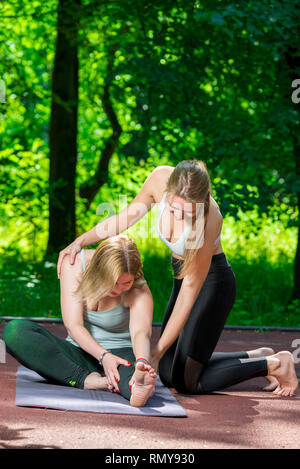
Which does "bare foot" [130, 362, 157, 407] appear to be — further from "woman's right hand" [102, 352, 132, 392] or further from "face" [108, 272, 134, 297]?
"face" [108, 272, 134, 297]

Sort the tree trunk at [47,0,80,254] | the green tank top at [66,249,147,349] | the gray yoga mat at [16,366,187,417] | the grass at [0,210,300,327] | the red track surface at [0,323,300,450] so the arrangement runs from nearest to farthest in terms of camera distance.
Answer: the red track surface at [0,323,300,450]
the gray yoga mat at [16,366,187,417]
the green tank top at [66,249,147,349]
the grass at [0,210,300,327]
the tree trunk at [47,0,80,254]

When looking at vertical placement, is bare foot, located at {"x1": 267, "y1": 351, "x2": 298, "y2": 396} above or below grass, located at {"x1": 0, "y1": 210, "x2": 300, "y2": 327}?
above

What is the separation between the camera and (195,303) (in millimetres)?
5047

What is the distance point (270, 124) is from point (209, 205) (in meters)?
5.60

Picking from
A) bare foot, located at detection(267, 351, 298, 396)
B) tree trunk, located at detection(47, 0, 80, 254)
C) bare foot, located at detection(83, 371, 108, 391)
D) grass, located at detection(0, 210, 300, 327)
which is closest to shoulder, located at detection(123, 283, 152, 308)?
bare foot, located at detection(83, 371, 108, 391)

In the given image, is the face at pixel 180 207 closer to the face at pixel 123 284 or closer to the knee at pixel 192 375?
the face at pixel 123 284

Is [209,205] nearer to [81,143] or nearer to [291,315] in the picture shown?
[291,315]

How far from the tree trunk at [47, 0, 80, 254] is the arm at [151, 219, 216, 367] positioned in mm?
→ 7623

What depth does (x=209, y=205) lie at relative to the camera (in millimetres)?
4551

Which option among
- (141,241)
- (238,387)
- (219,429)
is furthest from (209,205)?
(141,241)

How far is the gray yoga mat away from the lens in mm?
4328

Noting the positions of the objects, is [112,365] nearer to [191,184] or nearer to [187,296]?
[187,296]

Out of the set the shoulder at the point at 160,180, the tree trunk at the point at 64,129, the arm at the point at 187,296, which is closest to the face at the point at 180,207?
the arm at the point at 187,296

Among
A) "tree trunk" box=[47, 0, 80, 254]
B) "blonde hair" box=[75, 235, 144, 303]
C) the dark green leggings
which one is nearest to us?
"blonde hair" box=[75, 235, 144, 303]
